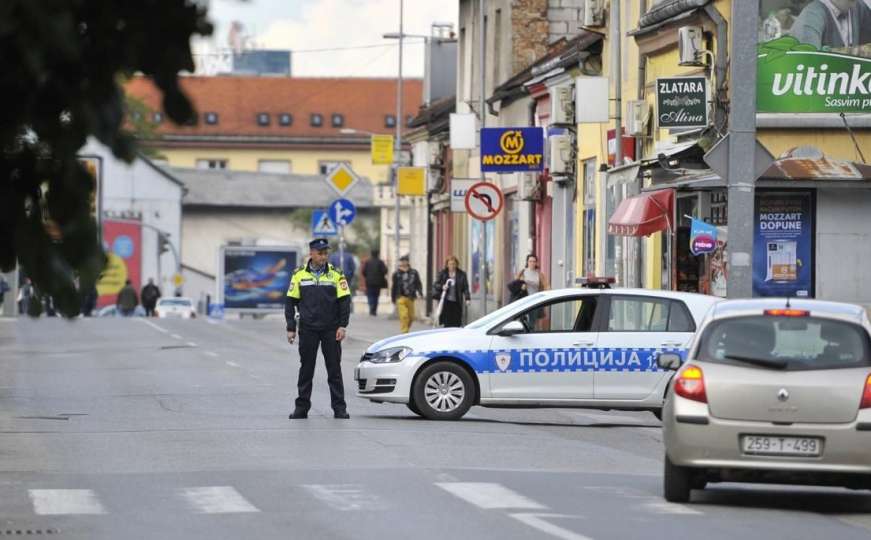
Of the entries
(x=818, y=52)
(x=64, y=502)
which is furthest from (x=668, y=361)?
(x=818, y=52)

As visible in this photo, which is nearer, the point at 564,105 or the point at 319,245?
the point at 319,245

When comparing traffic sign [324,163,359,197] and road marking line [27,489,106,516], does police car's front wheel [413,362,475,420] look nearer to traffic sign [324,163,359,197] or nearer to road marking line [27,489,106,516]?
road marking line [27,489,106,516]

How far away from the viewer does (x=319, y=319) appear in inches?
798

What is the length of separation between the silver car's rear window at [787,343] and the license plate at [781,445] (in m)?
0.44

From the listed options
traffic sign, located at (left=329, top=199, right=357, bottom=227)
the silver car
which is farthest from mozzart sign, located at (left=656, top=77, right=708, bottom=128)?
traffic sign, located at (left=329, top=199, right=357, bottom=227)

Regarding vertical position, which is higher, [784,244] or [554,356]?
[784,244]

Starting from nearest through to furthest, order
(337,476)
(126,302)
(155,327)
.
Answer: (337,476)
(155,327)
(126,302)

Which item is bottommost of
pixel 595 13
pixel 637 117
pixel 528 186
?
pixel 528 186

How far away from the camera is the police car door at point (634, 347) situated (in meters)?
20.0

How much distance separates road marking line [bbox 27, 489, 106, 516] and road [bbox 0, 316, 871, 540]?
2cm

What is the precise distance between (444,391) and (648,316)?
216 cm

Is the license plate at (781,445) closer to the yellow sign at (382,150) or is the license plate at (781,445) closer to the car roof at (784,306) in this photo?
the car roof at (784,306)

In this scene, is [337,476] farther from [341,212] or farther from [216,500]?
[341,212]

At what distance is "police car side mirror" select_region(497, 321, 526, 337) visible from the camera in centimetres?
2003
